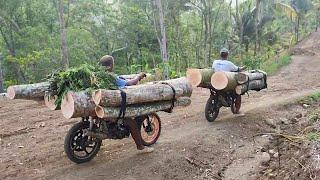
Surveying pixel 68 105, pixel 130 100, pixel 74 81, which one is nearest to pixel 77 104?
pixel 68 105

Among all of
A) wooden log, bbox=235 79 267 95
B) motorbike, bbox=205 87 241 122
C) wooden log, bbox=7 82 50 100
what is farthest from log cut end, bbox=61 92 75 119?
wooden log, bbox=235 79 267 95

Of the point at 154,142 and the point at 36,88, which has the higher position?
the point at 36,88

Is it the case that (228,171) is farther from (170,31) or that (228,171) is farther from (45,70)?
(170,31)

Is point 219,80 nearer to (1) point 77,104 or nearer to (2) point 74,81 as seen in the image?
(2) point 74,81

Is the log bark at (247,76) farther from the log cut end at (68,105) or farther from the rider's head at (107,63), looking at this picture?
the log cut end at (68,105)

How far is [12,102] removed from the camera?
45.5 feet

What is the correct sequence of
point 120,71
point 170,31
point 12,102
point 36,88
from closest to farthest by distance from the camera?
point 36,88
point 12,102
point 120,71
point 170,31

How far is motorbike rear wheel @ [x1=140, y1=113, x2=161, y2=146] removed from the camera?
7996 mm

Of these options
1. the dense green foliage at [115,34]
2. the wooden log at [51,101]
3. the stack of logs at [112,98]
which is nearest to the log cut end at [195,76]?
the stack of logs at [112,98]

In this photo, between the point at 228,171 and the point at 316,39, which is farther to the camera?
the point at 316,39

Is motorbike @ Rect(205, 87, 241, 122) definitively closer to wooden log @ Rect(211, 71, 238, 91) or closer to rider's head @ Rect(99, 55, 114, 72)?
wooden log @ Rect(211, 71, 238, 91)

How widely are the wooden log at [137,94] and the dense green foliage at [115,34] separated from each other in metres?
11.2

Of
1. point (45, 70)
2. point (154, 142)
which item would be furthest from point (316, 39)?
point (154, 142)

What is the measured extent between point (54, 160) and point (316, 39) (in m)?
33.9
